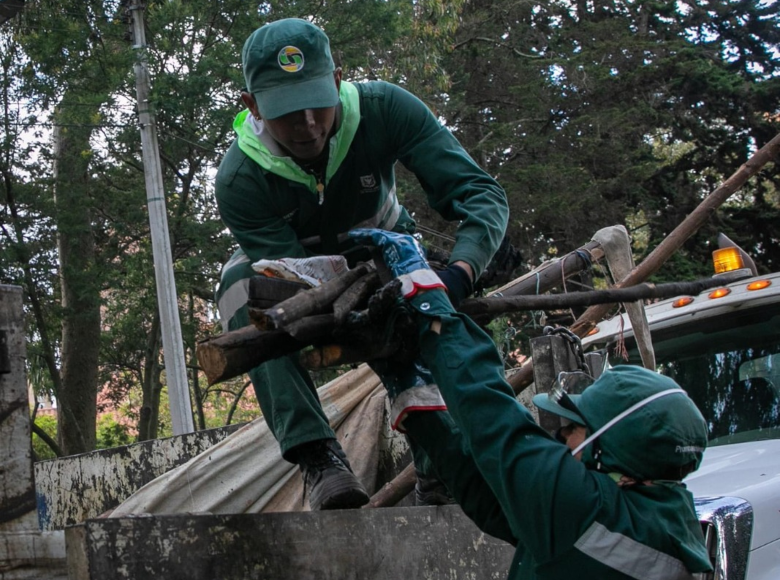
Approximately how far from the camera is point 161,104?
12461mm

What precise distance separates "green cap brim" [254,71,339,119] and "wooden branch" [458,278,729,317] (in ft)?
2.39

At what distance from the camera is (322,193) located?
315 cm

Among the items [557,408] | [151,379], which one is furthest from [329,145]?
[151,379]

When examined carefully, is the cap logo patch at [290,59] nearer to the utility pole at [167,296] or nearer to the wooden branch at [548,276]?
the wooden branch at [548,276]

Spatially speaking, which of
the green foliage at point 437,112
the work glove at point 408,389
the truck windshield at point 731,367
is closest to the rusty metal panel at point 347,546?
the work glove at point 408,389

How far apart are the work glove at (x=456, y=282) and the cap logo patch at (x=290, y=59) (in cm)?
71

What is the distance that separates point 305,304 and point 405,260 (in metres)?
0.24

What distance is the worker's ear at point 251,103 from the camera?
9.70ft

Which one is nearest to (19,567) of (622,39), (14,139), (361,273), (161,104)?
(361,273)

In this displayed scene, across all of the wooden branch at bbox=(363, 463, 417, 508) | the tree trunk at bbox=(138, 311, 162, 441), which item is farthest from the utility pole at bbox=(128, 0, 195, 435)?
the wooden branch at bbox=(363, 463, 417, 508)

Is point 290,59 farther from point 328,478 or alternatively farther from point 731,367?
point 731,367

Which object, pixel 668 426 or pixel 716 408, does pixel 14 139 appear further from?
pixel 668 426

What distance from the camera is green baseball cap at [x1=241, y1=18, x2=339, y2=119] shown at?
278cm

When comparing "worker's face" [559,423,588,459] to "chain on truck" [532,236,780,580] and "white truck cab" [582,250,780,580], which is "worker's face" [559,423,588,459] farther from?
"white truck cab" [582,250,780,580]
